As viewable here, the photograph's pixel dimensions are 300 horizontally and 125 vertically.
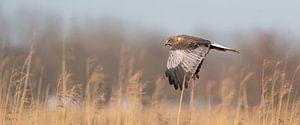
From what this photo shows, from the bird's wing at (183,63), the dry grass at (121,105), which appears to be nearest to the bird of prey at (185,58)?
the bird's wing at (183,63)

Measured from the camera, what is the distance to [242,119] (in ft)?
17.4

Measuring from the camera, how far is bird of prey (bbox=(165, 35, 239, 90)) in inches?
179

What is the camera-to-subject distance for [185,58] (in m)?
4.81

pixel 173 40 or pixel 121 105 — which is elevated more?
pixel 173 40

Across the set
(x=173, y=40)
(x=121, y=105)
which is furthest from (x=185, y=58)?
(x=121, y=105)

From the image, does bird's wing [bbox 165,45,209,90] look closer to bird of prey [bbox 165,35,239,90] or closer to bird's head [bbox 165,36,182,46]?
bird of prey [bbox 165,35,239,90]

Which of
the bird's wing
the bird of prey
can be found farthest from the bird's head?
the bird's wing

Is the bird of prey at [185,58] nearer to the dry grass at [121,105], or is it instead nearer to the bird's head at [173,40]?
the bird's head at [173,40]

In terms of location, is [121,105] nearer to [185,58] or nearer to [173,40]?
[173,40]

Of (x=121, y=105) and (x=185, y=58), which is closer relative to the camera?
(x=185, y=58)

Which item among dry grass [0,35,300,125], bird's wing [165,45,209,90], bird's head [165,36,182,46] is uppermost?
bird's head [165,36,182,46]

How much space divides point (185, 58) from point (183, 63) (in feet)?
0.31

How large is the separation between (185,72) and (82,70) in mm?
8064

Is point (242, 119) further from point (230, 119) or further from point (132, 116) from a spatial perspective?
point (132, 116)
